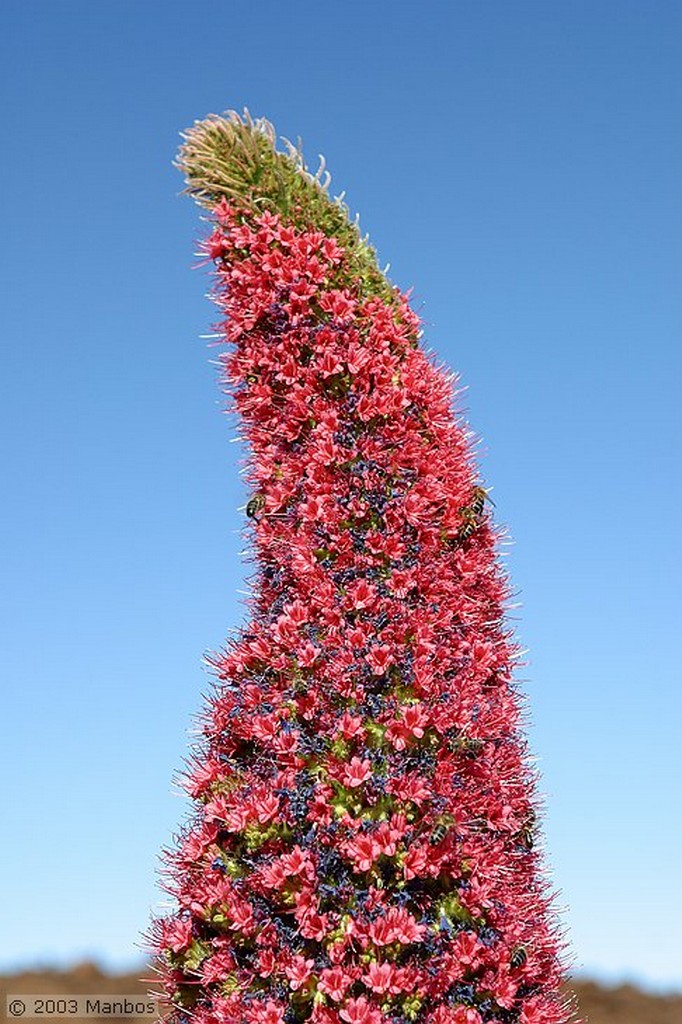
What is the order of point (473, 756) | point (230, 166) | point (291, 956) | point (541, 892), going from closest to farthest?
point (291, 956), point (473, 756), point (541, 892), point (230, 166)

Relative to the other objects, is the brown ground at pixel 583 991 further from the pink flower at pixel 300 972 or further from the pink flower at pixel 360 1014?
the pink flower at pixel 360 1014

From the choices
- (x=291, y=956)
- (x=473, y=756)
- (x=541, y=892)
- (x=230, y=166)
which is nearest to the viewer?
(x=291, y=956)

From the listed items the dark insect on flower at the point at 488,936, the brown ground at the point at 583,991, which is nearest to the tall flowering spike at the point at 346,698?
the dark insect on flower at the point at 488,936

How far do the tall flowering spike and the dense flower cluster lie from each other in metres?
0.01

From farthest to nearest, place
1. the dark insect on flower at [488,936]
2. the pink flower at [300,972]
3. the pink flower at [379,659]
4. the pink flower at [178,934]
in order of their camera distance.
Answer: the pink flower at [178,934] → the dark insect on flower at [488,936] → the pink flower at [379,659] → the pink flower at [300,972]

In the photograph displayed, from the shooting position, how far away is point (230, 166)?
8508mm

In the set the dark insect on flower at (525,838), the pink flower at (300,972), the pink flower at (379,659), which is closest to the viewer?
the pink flower at (300,972)

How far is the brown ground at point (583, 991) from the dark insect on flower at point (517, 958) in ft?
31.5

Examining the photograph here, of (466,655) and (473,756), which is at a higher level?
(466,655)

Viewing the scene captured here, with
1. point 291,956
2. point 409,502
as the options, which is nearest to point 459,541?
point 409,502

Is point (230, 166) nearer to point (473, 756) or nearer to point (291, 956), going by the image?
point (473, 756)

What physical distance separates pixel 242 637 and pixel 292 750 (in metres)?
1.02

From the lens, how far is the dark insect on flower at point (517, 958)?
23.2 feet

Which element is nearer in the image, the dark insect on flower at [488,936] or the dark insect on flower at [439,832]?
the dark insect on flower at [439,832]
